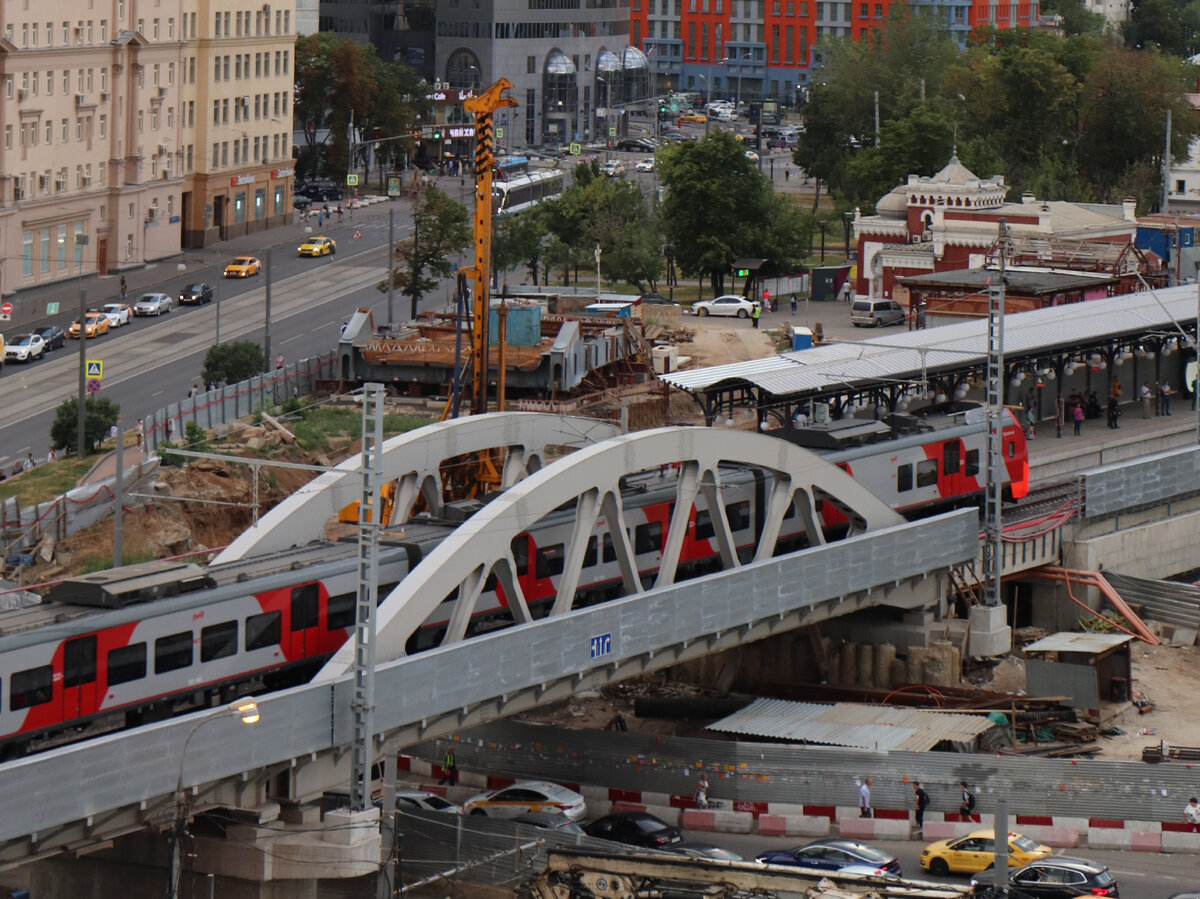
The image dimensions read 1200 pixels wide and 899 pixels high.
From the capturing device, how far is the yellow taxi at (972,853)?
44750 millimetres

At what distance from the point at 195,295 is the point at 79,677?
6702 centimetres

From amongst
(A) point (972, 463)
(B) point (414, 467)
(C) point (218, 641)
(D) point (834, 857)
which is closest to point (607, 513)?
(B) point (414, 467)

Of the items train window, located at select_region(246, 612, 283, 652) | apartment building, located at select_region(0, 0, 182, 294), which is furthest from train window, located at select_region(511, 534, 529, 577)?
apartment building, located at select_region(0, 0, 182, 294)

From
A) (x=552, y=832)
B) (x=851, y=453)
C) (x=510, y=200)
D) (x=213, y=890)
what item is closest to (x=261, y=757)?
(x=213, y=890)

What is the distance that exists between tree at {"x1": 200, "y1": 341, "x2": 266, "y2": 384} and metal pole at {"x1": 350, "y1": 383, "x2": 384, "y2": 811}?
4565cm

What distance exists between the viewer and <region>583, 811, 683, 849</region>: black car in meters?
46.7

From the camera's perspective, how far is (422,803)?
1885 inches

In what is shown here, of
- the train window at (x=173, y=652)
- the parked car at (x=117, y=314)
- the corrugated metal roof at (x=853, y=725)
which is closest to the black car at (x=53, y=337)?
the parked car at (x=117, y=314)

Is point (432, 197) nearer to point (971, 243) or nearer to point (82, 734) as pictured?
point (971, 243)

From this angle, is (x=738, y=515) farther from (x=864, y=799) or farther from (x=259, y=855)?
(x=259, y=855)

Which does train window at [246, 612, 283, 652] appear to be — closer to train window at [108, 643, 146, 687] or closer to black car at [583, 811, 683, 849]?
train window at [108, 643, 146, 687]

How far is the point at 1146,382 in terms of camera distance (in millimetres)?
91438

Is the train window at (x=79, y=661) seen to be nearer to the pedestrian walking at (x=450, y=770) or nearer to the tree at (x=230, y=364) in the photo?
the pedestrian walking at (x=450, y=770)

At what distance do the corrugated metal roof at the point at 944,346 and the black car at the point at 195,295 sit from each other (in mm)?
34546
